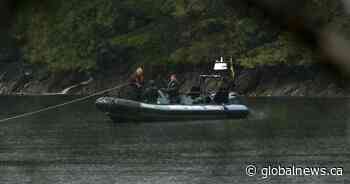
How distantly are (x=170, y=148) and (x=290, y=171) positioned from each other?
29.0ft

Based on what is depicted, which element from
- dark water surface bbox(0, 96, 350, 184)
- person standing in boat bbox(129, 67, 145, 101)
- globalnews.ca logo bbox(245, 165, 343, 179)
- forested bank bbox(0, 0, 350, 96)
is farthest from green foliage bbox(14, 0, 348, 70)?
globalnews.ca logo bbox(245, 165, 343, 179)

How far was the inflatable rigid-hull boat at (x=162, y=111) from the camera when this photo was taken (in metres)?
55.6

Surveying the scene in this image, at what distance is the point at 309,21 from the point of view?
2.12 m

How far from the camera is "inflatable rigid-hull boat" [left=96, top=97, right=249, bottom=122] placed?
182 feet

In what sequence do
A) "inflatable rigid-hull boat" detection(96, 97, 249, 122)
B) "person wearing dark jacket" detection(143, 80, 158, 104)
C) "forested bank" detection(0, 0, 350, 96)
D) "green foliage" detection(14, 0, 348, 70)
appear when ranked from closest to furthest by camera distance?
"inflatable rigid-hull boat" detection(96, 97, 249, 122), "person wearing dark jacket" detection(143, 80, 158, 104), "green foliage" detection(14, 0, 348, 70), "forested bank" detection(0, 0, 350, 96)

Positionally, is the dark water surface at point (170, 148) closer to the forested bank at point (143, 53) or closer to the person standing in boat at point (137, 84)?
the person standing in boat at point (137, 84)

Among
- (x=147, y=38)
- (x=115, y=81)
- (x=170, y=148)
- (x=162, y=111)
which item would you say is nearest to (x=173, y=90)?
(x=162, y=111)

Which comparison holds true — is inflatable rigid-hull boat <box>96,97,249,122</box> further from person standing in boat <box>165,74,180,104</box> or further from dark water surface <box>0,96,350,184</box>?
dark water surface <box>0,96,350,184</box>

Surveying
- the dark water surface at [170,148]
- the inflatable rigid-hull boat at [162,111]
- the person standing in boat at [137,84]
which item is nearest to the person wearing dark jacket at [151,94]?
the person standing in boat at [137,84]

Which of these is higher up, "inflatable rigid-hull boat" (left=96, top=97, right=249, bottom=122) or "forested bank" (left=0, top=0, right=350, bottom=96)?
"forested bank" (left=0, top=0, right=350, bottom=96)

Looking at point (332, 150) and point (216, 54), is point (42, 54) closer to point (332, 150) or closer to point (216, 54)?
point (216, 54)

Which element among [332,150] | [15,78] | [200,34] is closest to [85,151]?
[332,150]

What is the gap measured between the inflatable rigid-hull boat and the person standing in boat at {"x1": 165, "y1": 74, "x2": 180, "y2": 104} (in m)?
0.52

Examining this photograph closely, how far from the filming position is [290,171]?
30.8 m
